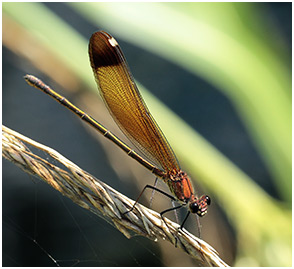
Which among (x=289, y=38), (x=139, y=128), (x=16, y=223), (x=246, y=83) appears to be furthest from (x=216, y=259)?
(x=289, y=38)

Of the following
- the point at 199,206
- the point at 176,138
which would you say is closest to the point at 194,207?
the point at 199,206

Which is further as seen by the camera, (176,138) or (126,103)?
(176,138)

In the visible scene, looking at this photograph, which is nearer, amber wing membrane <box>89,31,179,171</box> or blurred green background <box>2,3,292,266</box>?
amber wing membrane <box>89,31,179,171</box>

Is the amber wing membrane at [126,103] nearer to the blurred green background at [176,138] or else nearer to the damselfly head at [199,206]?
the damselfly head at [199,206]

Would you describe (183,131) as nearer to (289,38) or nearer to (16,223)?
(16,223)

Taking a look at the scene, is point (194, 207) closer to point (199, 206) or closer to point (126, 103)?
point (199, 206)

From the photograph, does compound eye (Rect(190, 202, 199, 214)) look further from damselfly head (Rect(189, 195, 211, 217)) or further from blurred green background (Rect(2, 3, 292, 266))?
blurred green background (Rect(2, 3, 292, 266))

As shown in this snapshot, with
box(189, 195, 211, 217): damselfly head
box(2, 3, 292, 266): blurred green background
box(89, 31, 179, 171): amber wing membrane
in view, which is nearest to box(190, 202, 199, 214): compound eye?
box(189, 195, 211, 217): damselfly head
